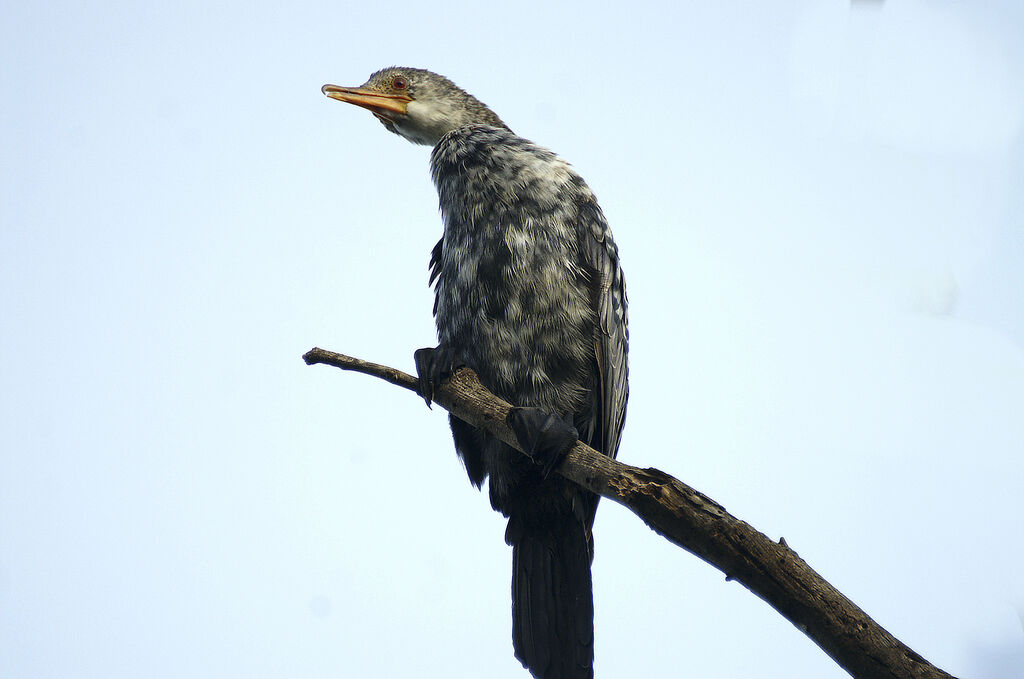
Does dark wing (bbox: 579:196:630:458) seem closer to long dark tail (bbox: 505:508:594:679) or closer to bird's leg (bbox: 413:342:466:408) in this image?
long dark tail (bbox: 505:508:594:679)

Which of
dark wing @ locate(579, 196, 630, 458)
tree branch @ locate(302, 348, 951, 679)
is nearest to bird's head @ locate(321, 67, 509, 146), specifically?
dark wing @ locate(579, 196, 630, 458)

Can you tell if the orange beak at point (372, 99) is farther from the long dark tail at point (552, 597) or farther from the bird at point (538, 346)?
the long dark tail at point (552, 597)

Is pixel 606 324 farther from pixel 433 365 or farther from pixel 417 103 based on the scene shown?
pixel 417 103

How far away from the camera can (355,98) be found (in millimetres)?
4926

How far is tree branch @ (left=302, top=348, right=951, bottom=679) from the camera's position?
2.44 meters

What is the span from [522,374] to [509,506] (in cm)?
65

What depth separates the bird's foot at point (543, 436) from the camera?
315 centimetres

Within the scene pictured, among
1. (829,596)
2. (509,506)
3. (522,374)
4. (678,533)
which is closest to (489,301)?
(522,374)

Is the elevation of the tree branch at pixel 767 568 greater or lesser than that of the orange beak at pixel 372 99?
lesser

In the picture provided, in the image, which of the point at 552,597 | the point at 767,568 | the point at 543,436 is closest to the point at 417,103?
the point at 543,436

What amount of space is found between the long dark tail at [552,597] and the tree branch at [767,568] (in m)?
0.88

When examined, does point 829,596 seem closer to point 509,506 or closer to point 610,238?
point 509,506

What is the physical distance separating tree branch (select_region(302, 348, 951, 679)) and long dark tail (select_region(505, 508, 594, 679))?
88 centimetres

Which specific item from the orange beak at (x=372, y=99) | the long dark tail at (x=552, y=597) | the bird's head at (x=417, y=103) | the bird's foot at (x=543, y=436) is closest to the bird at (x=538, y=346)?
the long dark tail at (x=552, y=597)
